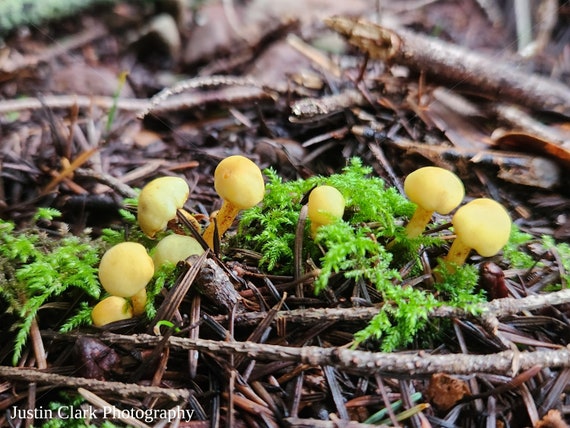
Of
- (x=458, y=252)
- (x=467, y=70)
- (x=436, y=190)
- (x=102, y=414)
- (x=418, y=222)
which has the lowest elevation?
(x=102, y=414)

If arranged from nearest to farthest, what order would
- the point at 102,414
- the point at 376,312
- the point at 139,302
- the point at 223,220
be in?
the point at 102,414 < the point at 376,312 < the point at 139,302 < the point at 223,220

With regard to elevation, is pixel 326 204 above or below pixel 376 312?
above

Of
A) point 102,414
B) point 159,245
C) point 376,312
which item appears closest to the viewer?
point 102,414

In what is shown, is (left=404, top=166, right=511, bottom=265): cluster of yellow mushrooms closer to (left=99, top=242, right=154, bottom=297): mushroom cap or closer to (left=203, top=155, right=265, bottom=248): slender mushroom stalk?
(left=203, top=155, right=265, bottom=248): slender mushroom stalk

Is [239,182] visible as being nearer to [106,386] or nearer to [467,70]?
[106,386]

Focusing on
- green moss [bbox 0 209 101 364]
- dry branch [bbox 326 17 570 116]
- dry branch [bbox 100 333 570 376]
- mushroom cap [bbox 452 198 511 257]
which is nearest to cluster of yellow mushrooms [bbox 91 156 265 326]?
green moss [bbox 0 209 101 364]

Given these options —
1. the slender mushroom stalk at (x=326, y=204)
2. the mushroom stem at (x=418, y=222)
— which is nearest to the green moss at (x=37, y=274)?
the slender mushroom stalk at (x=326, y=204)

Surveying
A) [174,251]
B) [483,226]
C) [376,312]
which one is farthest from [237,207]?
[483,226]
